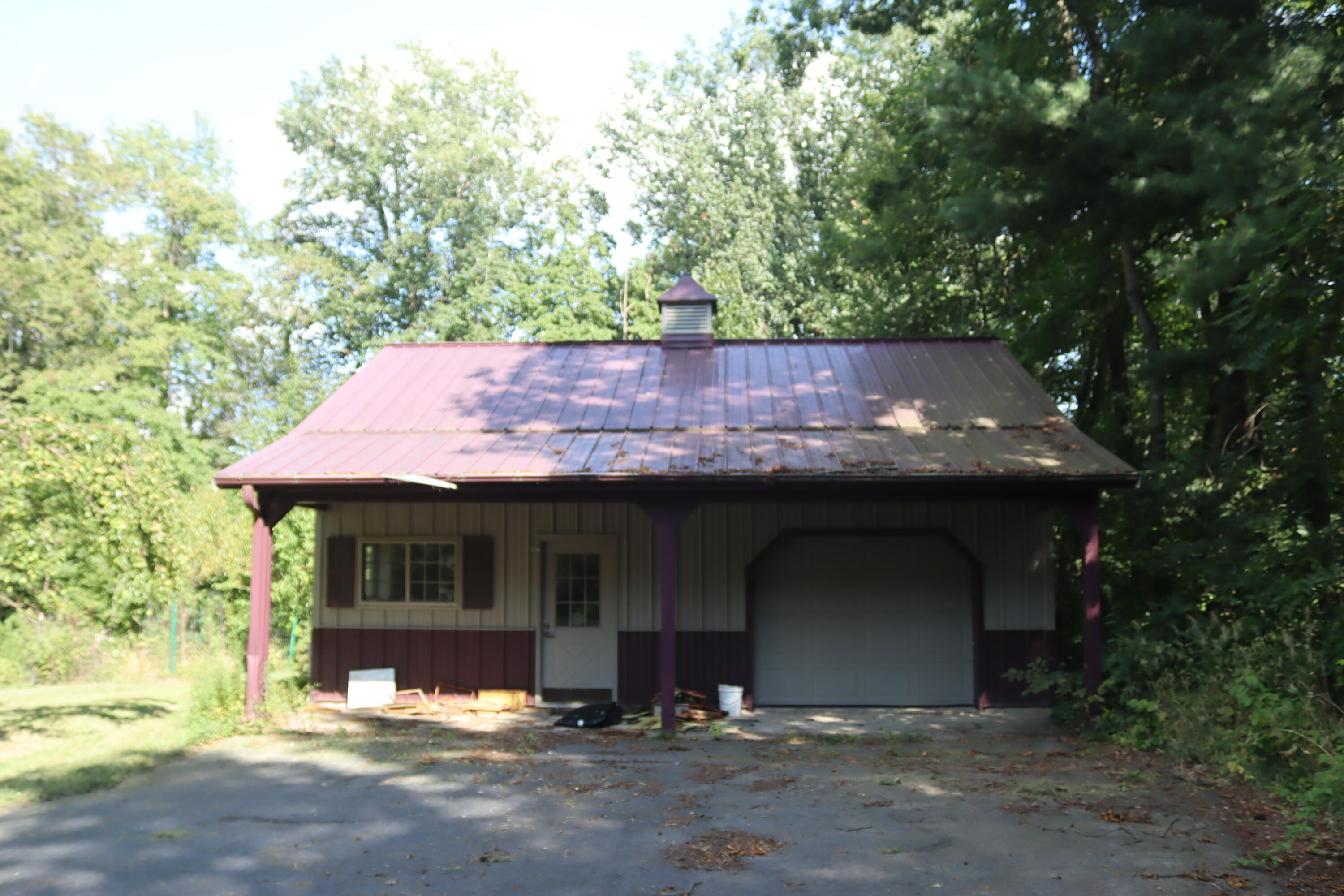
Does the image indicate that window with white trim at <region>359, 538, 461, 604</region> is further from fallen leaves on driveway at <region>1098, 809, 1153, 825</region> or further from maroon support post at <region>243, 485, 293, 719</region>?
fallen leaves on driveway at <region>1098, 809, 1153, 825</region>

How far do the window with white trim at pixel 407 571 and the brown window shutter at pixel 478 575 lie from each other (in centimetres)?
22

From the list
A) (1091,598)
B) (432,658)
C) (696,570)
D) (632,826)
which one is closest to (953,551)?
(1091,598)

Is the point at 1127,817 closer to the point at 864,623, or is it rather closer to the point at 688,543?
the point at 864,623

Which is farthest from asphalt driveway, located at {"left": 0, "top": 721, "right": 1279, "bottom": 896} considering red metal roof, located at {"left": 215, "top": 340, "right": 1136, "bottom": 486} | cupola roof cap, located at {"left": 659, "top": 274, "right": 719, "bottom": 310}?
cupola roof cap, located at {"left": 659, "top": 274, "right": 719, "bottom": 310}

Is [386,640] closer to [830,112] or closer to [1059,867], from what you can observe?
[1059,867]

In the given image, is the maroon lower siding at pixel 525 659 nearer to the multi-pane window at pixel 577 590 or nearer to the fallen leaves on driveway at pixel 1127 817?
the multi-pane window at pixel 577 590

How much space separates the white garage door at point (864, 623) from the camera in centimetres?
1220

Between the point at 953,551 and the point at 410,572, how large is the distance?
6.58 meters

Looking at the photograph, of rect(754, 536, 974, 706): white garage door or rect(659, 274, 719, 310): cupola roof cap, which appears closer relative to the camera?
rect(754, 536, 974, 706): white garage door

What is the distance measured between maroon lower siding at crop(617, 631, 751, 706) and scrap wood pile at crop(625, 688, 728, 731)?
0.68 feet

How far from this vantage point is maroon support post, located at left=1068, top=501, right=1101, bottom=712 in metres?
10.3

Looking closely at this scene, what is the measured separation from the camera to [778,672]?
1225 centimetres

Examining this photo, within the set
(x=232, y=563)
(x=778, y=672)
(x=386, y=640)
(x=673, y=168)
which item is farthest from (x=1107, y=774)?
(x=673, y=168)

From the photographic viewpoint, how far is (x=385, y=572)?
12609 millimetres
